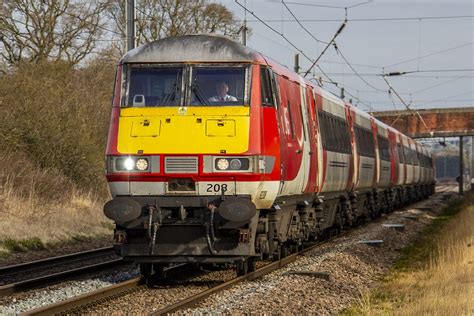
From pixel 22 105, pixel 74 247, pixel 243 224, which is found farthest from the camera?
pixel 22 105

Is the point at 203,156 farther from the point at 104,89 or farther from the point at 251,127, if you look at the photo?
the point at 104,89

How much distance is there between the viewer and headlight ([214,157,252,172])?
11805mm

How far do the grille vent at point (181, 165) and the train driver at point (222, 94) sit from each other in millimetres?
972

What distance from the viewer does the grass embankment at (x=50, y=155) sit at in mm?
22109

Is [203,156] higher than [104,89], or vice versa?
[104,89]

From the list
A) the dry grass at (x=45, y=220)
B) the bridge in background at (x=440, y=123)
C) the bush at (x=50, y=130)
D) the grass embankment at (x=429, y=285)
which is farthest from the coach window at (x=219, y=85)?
the bridge in background at (x=440, y=123)

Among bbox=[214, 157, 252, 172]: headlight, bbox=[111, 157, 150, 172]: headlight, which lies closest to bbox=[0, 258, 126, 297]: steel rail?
bbox=[111, 157, 150, 172]: headlight

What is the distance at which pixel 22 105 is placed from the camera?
24.8 m

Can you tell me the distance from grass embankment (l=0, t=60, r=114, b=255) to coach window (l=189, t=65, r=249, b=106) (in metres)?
8.35

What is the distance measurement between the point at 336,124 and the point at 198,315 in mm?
10984

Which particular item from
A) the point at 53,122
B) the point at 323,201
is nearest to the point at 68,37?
the point at 53,122

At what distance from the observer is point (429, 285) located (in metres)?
12.8

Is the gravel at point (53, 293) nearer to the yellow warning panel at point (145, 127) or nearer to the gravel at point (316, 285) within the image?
the gravel at point (316, 285)

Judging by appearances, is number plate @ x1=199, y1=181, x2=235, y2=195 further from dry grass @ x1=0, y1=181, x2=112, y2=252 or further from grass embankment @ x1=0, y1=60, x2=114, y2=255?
grass embankment @ x1=0, y1=60, x2=114, y2=255
